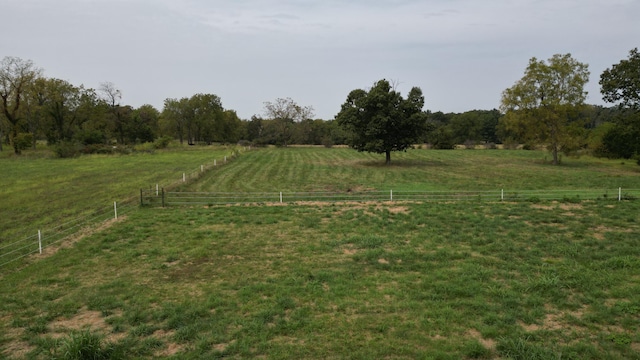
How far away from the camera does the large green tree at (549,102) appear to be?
142 feet

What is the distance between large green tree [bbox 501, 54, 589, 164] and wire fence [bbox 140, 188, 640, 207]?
916 inches

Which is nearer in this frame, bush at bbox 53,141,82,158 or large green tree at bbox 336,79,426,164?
large green tree at bbox 336,79,426,164

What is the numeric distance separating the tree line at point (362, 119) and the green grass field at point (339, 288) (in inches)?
972

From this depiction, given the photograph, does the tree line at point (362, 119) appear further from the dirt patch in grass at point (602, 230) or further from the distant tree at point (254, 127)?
the dirt patch in grass at point (602, 230)

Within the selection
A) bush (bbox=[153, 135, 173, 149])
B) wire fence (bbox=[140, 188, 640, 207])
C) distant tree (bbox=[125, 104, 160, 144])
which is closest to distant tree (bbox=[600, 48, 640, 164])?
wire fence (bbox=[140, 188, 640, 207])

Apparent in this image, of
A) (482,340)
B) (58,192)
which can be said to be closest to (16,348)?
(482,340)

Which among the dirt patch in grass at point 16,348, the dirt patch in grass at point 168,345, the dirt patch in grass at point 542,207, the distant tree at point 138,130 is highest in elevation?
the distant tree at point 138,130

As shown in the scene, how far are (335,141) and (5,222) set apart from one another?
247ft

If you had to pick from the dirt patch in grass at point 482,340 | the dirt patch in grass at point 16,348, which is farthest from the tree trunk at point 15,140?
the dirt patch in grass at point 482,340

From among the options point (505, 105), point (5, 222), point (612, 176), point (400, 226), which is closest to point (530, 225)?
point (400, 226)

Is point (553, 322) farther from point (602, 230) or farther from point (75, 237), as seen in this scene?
point (75, 237)

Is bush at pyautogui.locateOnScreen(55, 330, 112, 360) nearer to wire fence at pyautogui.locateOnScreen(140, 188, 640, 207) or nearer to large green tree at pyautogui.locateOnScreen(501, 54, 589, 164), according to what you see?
wire fence at pyautogui.locateOnScreen(140, 188, 640, 207)

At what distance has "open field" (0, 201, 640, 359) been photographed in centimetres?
687

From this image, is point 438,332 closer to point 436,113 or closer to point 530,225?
point 530,225
